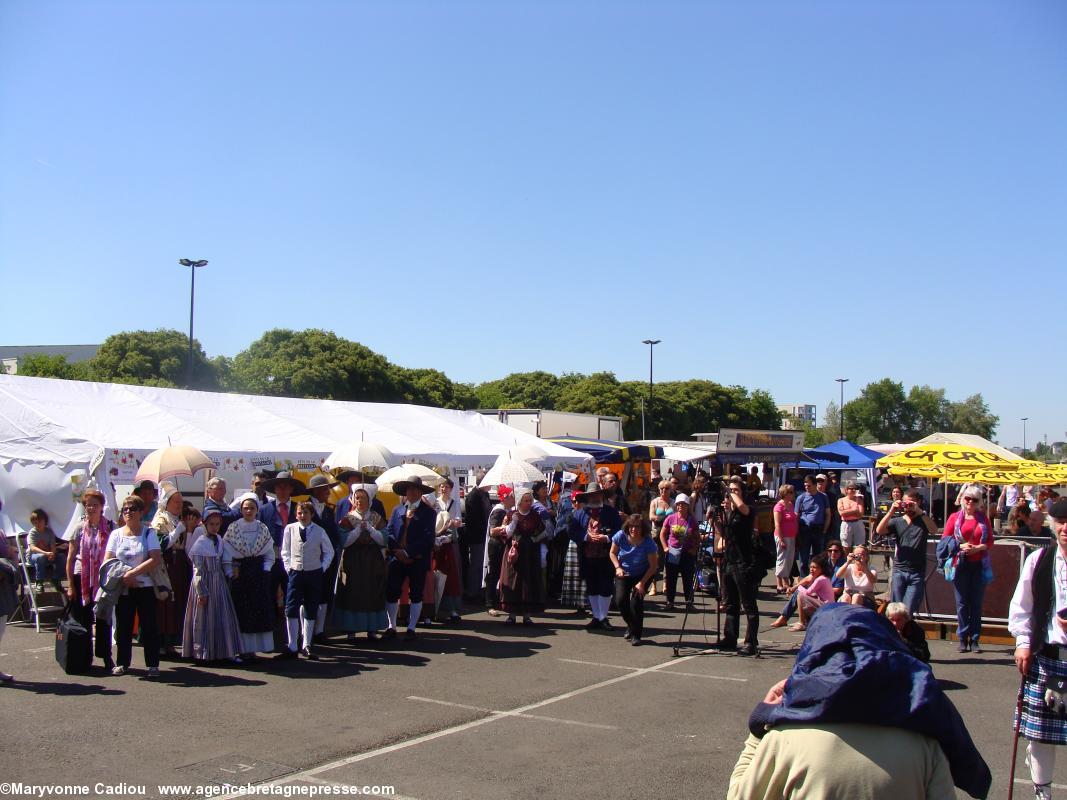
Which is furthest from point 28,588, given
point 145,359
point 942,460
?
point 145,359

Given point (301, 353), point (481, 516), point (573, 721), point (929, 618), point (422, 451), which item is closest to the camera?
point (573, 721)

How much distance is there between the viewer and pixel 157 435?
1367 cm

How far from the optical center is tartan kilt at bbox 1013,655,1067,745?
494 centimetres

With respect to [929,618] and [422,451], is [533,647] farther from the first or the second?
[422,451]

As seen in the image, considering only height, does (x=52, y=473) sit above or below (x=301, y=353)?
below

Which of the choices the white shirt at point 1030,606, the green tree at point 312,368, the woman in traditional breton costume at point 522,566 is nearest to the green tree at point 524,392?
the green tree at point 312,368

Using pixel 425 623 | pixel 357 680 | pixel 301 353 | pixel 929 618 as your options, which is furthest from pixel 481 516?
pixel 301 353

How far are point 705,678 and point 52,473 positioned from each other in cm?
893

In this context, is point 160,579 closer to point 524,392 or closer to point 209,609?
point 209,609

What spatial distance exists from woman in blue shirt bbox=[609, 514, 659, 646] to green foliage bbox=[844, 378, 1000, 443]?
70187 millimetres

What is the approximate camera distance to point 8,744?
650cm

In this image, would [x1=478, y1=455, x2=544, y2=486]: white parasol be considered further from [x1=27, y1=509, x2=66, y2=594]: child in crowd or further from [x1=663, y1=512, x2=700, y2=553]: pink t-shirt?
[x1=27, y1=509, x2=66, y2=594]: child in crowd

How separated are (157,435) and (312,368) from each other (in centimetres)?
3186

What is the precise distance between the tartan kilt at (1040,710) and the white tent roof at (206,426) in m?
11.4
